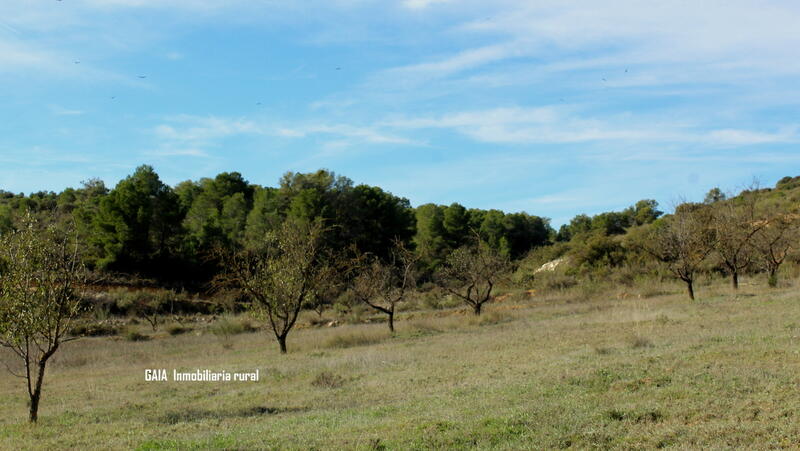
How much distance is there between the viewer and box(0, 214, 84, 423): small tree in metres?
13.0

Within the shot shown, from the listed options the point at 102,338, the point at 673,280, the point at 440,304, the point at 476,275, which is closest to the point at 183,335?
the point at 102,338

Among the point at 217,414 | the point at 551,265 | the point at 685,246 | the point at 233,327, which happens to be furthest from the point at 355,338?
the point at 551,265

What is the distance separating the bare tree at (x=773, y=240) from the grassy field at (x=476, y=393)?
16322mm

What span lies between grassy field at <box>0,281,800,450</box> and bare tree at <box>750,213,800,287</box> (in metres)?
16.3

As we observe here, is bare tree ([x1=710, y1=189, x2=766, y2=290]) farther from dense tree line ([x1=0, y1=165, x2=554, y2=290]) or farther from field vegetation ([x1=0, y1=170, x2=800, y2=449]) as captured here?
dense tree line ([x1=0, y1=165, x2=554, y2=290])

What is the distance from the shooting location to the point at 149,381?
18.2 meters

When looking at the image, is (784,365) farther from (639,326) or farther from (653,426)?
(639,326)

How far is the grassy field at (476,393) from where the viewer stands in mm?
8453

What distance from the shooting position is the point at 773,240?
127ft

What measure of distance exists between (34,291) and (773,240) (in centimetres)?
4025

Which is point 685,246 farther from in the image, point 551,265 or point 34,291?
point 551,265

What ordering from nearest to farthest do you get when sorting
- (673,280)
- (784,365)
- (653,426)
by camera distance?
(653,426) → (784,365) → (673,280)

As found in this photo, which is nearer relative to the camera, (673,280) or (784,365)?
(784,365)

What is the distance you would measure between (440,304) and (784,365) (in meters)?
35.5
